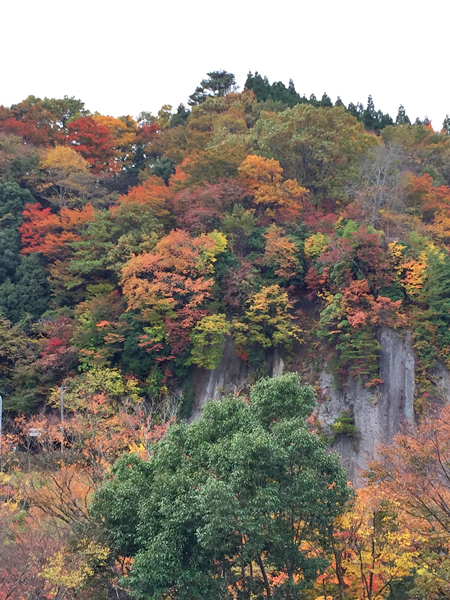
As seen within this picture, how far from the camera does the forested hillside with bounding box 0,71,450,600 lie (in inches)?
550

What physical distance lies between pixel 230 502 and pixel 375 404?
1315cm

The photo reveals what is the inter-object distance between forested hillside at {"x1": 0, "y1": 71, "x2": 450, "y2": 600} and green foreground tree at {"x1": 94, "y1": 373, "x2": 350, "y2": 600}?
167mm

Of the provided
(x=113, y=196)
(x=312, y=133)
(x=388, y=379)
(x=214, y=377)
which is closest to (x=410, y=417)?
(x=388, y=379)

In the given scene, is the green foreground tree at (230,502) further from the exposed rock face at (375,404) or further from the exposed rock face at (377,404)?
the exposed rock face at (377,404)

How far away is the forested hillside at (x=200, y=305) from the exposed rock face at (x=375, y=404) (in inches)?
15.1

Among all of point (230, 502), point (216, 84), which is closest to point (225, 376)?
point (230, 502)

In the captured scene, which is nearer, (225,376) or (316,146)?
(225,376)

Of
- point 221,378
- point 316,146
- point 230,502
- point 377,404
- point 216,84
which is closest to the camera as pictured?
point 230,502

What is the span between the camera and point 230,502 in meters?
11.8

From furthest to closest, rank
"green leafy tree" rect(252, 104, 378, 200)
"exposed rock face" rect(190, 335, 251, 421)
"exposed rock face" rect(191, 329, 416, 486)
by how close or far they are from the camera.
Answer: "green leafy tree" rect(252, 104, 378, 200) < "exposed rock face" rect(190, 335, 251, 421) < "exposed rock face" rect(191, 329, 416, 486)

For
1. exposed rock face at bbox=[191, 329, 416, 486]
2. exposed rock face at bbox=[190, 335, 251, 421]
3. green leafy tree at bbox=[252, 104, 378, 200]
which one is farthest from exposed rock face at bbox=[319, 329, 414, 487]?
green leafy tree at bbox=[252, 104, 378, 200]

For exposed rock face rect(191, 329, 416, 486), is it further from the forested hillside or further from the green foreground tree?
the green foreground tree

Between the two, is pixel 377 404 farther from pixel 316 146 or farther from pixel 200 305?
pixel 316 146

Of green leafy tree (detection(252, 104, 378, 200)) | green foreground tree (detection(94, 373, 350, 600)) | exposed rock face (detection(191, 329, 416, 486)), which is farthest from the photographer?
green leafy tree (detection(252, 104, 378, 200))
